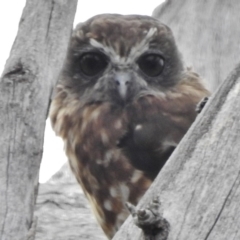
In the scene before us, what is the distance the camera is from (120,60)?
3662 mm

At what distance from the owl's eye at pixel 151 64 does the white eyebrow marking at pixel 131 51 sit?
4cm

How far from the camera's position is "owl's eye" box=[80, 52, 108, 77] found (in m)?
3.74

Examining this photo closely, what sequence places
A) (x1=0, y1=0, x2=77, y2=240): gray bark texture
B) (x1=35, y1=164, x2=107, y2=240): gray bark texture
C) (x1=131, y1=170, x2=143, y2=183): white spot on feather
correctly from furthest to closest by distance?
1. (x1=35, y1=164, x2=107, y2=240): gray bark texture
2. (x1=131, y1=170, x2=143, y2=183): white spot on feather
3. (x1=0, y1=0, x2=77, y2=240): gray bark texture

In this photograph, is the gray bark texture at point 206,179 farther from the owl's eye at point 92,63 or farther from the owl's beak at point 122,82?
the owl's eye at point 92,63

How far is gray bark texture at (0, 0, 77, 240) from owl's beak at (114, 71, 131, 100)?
105cm

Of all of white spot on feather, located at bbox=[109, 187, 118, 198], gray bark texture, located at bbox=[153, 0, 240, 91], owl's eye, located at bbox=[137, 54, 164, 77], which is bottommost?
white spot on feather, located at bbox=[109, 187, 118, 198]

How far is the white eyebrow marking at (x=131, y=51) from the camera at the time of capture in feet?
12.0

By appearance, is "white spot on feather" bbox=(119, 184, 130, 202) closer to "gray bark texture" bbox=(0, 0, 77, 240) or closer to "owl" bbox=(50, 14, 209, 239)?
"owl" bbox=(50, 14, 209, 239)

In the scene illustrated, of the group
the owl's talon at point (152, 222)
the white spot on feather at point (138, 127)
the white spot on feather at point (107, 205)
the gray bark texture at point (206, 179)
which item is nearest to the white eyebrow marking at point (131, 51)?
the white spot on feather at point (138, 127)

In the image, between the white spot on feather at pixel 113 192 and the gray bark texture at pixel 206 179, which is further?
the white spot on feather at pixel 113 192

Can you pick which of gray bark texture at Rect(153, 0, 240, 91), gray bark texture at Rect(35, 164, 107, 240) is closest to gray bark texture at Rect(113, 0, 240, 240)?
gray bark texture at Rect(153, 0, 240, 91)

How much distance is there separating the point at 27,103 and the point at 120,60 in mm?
1398

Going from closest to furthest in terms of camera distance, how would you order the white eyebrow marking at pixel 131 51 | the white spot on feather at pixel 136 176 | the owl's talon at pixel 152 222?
1. the owl's talon at pixel 152 222
2. the white spot on feather at pixel 136 176
3. the white eyebrow marking at pixel 131 51

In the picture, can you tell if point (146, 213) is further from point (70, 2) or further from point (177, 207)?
point (70, 2)
